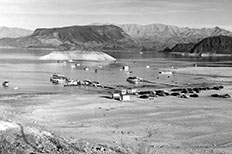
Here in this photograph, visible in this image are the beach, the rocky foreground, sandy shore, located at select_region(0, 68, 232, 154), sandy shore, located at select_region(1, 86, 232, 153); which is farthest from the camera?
Answer: sandy shore, located at select_region(1, 86, 232, 153)

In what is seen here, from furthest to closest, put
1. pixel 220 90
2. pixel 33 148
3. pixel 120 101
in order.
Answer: pixel 220 90
pixel 120 101
pixel 33 148

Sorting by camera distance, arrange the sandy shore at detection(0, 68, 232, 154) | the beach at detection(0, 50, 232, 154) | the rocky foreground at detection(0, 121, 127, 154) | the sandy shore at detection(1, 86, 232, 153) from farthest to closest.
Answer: the sandy shore at detection(1, 86, 232, 153) → the sandy shore at detection(0, 68, 232, 154) → the beach at detection(0, 50, 232, 154) → the rocky foreground at detection(0, 121, 127, 154)

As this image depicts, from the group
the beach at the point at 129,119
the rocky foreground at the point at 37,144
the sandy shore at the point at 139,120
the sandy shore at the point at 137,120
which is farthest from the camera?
the sandy shore at the point at 139,120

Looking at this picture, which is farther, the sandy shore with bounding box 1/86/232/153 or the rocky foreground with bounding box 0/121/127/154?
the sandy shore with bounding box 1/86/232/153

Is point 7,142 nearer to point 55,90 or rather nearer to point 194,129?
point 194,129

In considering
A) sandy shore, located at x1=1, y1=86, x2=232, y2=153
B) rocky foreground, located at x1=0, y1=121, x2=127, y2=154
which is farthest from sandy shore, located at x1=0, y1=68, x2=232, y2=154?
rocky foreground, located at x1=0, y1=121, x2=127, y2=154

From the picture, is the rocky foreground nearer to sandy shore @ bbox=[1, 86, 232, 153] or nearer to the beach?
the beach

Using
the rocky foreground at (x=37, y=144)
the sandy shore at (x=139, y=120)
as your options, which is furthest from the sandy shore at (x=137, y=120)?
the rocky foreground at (x=37, y=144)

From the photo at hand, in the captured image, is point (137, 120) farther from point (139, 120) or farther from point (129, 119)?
point (129, 119)

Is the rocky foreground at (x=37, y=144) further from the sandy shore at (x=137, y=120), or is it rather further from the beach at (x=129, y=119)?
the sandy shore at (x=137, y=120)

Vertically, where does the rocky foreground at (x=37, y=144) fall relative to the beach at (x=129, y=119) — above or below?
above

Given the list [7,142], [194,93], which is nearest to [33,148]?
[7,142]
